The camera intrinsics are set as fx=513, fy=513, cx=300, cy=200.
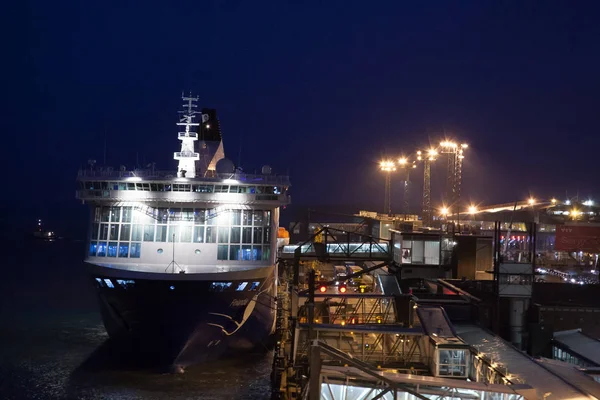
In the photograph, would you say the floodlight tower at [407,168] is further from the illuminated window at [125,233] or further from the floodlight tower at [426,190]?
the illuminated window at [125,233]

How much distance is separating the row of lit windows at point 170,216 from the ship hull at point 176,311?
13.5 ft

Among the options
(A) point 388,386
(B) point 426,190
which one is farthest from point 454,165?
(A) point 388,386

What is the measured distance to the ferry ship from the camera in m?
29.0

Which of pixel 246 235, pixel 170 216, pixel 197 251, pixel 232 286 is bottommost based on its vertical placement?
pixel 232 286

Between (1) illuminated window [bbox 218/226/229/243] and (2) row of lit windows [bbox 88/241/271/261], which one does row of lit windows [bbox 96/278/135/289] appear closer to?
(2) row of lit windows [bbox 88/241/271/261]

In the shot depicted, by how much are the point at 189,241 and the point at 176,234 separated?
0.91 metres

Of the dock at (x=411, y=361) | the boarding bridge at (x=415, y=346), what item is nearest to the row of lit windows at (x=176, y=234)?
the dock at (x=411, y=361)

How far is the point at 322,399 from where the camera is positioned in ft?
49.4

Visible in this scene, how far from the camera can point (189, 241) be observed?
3173 centimetres

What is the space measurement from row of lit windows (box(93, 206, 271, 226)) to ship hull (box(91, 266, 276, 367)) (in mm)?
4115

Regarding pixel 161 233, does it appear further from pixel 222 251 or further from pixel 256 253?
pixel 256 253

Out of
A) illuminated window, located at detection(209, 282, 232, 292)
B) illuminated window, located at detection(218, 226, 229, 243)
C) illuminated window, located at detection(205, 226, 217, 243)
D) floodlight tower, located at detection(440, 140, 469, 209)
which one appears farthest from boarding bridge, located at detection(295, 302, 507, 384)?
floodlight tower, located at detection(440, 140, 469, 209)

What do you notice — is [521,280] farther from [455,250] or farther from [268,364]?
[268,364]

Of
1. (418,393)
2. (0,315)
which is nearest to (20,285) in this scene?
(0,315)
